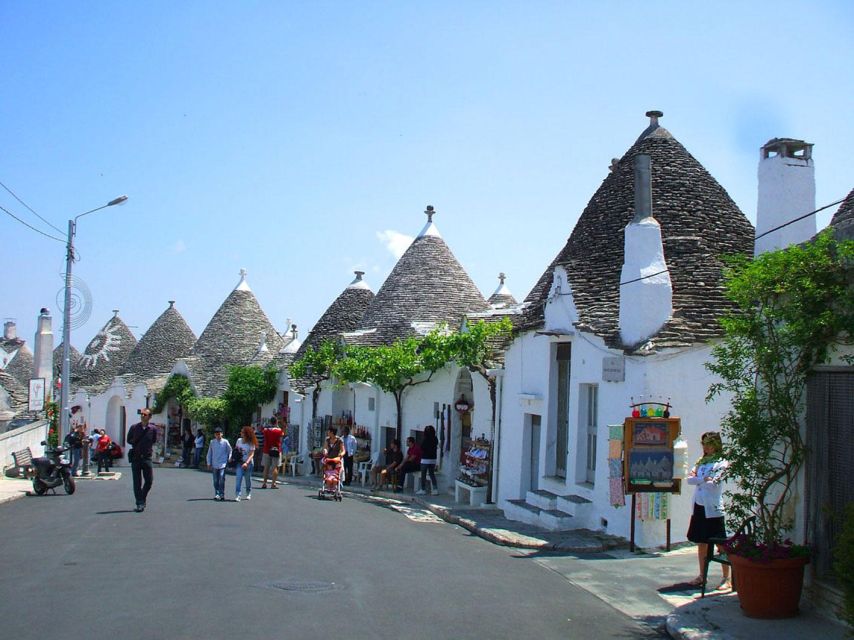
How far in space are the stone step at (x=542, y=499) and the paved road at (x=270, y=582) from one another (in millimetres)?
1761

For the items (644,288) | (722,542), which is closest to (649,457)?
(644,288)

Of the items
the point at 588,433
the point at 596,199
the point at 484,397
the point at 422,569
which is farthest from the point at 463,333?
the point at 422,569

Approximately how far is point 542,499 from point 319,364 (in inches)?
527

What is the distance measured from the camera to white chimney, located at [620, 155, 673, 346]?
41.5ft

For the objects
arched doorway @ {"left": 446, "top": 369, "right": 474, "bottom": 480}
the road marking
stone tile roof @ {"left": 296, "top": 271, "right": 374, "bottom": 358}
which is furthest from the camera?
stone tile roof @ {"left": 296, "top": 271, "right": 374, "bottom": 358}

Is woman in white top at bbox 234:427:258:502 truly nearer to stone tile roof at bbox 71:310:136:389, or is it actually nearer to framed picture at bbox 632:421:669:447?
framed picture at bbox 632:421:669:447

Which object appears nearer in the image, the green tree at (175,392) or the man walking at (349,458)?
the man walking at (349,458)

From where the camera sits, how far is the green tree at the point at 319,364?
87.0ft

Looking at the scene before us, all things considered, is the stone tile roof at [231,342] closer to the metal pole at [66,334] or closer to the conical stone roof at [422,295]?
the conical stone roof at [422,295]

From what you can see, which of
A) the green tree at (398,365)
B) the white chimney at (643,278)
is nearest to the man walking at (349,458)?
the green tree at (398,365)

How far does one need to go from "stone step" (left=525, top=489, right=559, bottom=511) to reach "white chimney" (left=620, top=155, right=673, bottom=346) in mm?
3155

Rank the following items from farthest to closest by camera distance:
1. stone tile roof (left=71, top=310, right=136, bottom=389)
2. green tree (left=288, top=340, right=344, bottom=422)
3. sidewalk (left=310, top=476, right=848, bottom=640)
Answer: stone tile roof (left=71, top=310, right=136, bottom=389) → green tree (left=288, top=340, right=344, bottom=422) → sidewalk (left=310, top=476, right=848, bottom=640)

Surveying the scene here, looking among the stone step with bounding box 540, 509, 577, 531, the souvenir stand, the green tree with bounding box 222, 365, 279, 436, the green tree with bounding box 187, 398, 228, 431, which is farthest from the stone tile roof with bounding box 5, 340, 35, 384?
the souvenir stand

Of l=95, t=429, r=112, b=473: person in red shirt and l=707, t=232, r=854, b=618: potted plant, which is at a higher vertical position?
l=707, t=232, r=854, b=618: potted plant
